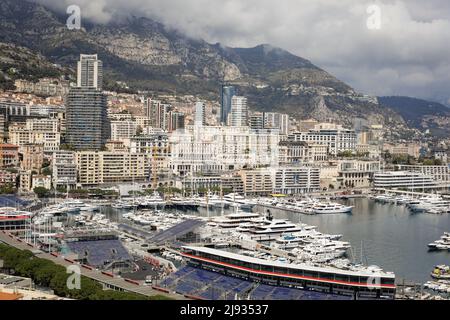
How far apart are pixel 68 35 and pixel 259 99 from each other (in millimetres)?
10773

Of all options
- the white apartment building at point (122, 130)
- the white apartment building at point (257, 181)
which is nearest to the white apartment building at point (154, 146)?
the white apartment building at point (122, 130)

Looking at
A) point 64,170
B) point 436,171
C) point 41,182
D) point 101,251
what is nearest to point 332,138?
point 436,171

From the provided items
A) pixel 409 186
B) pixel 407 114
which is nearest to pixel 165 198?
pixel 409 186

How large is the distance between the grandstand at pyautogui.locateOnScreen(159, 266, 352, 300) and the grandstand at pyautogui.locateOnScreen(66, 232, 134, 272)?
0.67 m

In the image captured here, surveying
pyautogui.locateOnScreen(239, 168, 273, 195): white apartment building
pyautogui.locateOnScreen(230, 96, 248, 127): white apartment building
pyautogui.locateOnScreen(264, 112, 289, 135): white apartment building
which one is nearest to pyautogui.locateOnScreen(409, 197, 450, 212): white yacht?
pyautogui.locateOnScreen(239, 168, 273, 195): white apartment building

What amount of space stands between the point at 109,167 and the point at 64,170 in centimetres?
123

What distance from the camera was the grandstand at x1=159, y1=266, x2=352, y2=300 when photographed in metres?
5.34

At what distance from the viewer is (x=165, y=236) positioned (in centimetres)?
820

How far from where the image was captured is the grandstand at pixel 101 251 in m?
6.39

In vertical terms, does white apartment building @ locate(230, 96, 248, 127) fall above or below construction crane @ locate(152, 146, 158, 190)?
above

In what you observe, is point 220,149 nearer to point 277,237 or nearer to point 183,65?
point 277,237

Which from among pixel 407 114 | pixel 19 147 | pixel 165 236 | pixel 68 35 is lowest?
pixel 165 236

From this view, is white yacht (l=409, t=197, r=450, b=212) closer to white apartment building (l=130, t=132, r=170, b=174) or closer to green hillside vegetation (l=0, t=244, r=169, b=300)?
white apartment building (l=130, t=132, r=170, b=174)

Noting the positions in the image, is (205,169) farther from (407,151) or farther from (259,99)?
(259,99)
